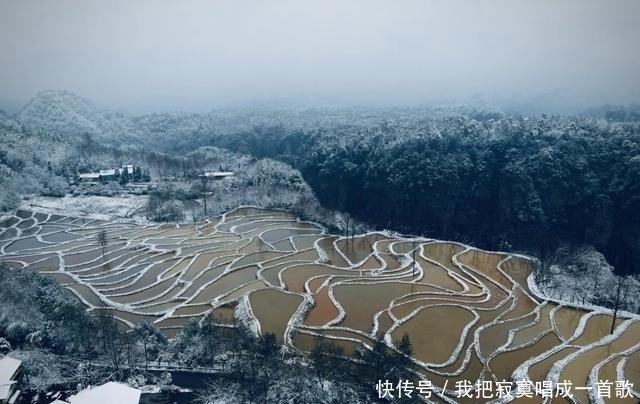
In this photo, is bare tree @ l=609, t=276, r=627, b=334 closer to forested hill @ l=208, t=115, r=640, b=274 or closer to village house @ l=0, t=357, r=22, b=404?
forested hill @ l=208, t=115, r=640, b=274

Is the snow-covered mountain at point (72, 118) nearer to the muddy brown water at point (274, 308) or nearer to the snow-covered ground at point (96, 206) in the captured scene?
the snow-covered ground at point (96, 206)

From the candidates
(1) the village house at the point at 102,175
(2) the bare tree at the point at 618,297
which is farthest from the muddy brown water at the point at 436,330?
(1) the village house at the point at 102,175

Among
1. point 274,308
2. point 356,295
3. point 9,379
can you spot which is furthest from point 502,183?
point 9,379

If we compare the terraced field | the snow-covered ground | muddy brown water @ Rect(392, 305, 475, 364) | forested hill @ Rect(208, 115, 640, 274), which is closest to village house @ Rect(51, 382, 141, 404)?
the terraced field

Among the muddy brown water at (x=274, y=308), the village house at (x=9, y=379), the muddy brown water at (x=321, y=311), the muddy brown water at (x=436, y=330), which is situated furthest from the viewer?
the muddy brown water at (x=321, y=311)

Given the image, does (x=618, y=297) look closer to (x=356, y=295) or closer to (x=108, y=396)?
(x=356, y=295)

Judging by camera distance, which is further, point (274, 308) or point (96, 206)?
point (96, 206)

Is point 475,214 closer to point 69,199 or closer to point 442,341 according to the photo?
point 442,341
